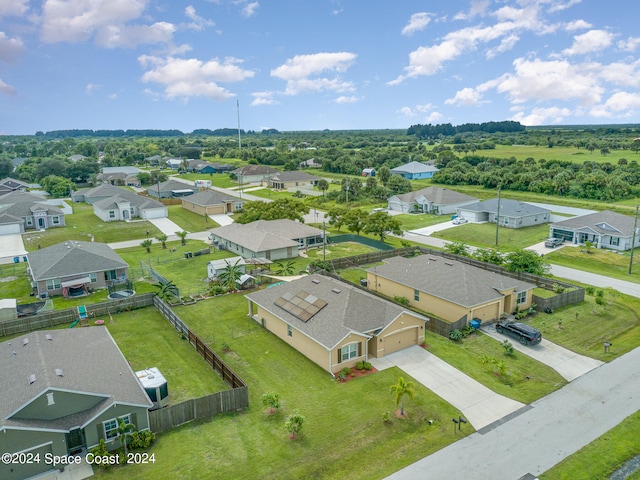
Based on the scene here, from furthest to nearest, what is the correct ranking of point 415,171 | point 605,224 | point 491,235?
point 415,171 → point 491,235 → point 605,224

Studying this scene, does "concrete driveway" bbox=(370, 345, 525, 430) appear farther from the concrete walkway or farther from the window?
the window

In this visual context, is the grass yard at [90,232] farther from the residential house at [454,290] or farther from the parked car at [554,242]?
the parked car at [554,242]

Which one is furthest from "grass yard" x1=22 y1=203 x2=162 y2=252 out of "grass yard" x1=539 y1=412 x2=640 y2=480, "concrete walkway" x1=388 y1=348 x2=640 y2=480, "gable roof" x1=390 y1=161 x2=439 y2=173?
"gable roof" x1=390 y1=161 x2=439 y2=173

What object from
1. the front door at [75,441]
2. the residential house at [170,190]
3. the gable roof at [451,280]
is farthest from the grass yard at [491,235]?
the residential house at [170,190]

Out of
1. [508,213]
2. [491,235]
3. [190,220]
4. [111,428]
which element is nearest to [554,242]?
[491,235]

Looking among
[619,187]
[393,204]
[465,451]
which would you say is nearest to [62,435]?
[465,451]

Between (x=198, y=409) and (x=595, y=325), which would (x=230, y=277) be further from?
(x=595, y=325)
